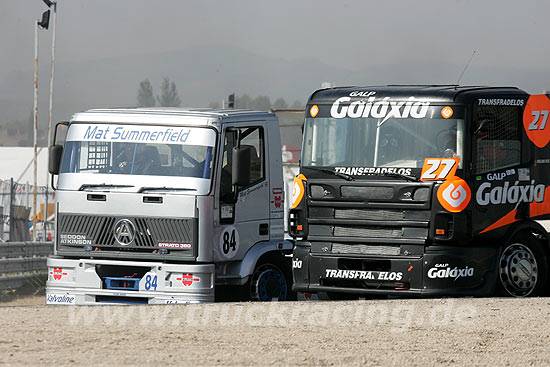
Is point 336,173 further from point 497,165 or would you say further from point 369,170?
point 497,165

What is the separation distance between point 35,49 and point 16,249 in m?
22.9

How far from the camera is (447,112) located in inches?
499

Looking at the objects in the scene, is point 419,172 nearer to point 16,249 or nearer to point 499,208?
point 499,208

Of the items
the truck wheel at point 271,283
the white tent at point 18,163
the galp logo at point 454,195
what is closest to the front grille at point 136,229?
the truck wheel at point 271,283

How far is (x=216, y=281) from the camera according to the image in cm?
1348

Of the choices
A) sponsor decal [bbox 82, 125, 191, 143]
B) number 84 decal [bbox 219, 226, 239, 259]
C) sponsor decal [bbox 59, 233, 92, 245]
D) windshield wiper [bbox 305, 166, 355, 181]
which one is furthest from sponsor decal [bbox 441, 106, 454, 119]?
sponsor decal [bbox 59, 233, 92, 245]

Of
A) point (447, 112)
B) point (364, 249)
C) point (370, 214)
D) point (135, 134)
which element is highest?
point (447, 112)

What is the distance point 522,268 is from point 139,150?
5.14 m

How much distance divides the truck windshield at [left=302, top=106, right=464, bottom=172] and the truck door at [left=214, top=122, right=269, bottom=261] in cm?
85

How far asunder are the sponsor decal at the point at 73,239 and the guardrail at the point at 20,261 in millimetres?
5968

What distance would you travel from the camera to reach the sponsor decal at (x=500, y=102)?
12899 mm

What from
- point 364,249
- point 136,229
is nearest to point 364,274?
point 364,249

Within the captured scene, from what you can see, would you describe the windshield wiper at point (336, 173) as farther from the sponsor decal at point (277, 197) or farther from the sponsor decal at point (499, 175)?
the sponsor decal at point (499, 175)

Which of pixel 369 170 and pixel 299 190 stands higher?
pixel 369 170
